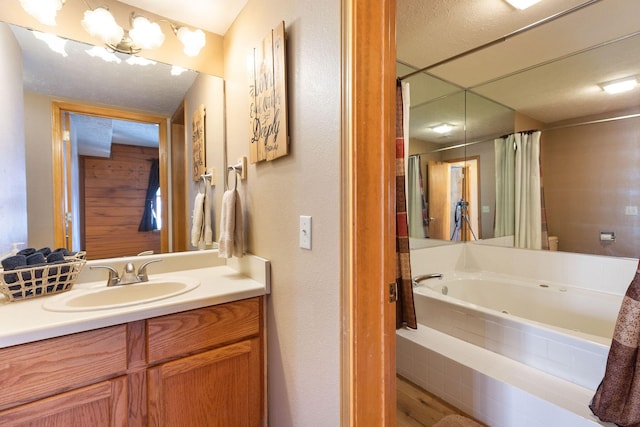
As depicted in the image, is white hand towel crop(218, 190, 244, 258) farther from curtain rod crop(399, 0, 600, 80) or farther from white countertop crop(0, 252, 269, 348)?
curtain rod crop(399, 0, 600, 80)

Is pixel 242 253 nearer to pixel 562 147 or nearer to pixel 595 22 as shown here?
pixel 595 22

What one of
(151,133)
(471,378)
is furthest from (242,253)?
(471,378)

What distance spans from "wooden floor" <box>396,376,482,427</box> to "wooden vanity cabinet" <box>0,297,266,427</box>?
81 cm

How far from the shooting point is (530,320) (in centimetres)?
182

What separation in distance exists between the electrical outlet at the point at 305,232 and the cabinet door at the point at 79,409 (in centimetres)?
79

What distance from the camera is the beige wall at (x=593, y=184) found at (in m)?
2.19

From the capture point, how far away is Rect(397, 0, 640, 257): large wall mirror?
1788 millimetres

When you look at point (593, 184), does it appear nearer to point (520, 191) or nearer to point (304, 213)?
point (520, 191)

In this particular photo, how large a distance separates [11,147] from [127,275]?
2.38ft

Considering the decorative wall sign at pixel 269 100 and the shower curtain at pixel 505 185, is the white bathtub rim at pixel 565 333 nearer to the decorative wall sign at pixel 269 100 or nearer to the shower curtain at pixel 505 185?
the shower curtain at pixel 505 185

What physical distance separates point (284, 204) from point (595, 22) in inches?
93.0

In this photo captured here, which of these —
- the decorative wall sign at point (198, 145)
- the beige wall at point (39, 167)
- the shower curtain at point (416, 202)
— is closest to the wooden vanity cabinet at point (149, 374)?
the beige wall at point (39, 167)

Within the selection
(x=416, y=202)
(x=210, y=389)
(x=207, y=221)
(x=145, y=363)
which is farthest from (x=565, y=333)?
(x=207, y=221)

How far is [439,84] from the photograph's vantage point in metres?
2.61
